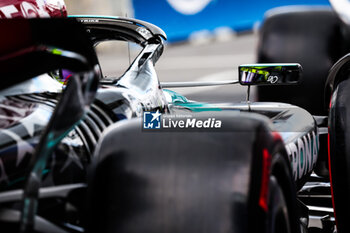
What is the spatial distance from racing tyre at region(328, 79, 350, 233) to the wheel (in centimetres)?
42

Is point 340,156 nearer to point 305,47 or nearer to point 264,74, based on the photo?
point 264,74

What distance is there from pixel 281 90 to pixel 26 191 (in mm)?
1966

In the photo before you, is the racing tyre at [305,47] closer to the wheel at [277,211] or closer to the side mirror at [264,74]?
the side mirror at [264,74]

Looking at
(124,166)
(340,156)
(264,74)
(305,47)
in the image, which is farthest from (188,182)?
(305,47)

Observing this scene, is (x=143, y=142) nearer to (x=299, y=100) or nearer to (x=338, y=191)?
(x=338, y=191)

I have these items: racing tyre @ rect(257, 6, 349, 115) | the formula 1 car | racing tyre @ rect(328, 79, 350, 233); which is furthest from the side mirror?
racing tyre @ rect(257, 6, 349, 115)

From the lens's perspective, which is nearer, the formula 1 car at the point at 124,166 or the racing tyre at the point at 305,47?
the formula 1 car at the point at 124,166

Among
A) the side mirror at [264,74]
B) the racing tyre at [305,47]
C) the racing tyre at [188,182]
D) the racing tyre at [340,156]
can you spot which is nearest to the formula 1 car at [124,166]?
the racing tyre at [188,182]

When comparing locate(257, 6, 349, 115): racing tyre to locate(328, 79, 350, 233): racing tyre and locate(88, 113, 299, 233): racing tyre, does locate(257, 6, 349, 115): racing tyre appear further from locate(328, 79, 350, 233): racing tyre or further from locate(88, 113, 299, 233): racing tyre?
locate(88, 113, 299, 233): racing tyre

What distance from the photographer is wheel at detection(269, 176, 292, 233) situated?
0.99 m

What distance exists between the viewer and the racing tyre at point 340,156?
1.48 metres

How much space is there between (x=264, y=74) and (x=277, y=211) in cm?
74

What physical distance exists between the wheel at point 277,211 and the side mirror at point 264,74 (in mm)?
654

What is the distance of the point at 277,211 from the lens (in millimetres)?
1030
